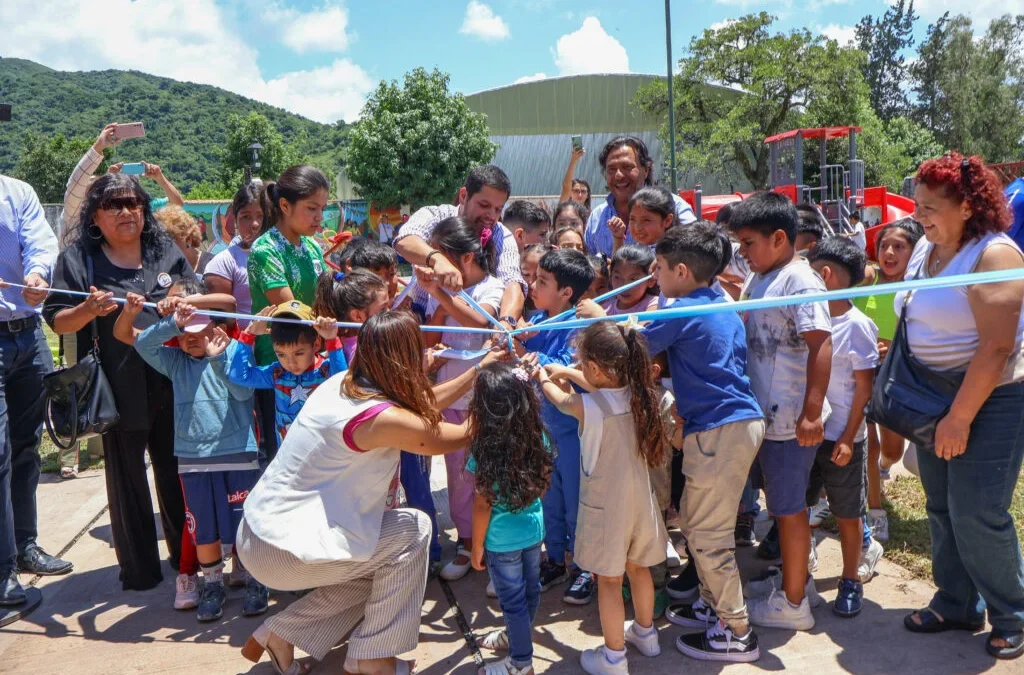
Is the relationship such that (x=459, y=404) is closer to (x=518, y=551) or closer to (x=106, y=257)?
(x=518, y=551)

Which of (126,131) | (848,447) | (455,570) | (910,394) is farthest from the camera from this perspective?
(126,131)

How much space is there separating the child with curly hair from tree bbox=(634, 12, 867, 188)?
35.8m

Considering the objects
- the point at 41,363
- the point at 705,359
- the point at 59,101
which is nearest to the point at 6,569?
the point at 41,363

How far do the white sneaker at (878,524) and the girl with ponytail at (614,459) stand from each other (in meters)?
1.89

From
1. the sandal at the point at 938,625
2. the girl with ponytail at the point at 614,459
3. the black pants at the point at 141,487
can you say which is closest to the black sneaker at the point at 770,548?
the sandal at the point at 938,625

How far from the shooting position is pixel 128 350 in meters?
3.91

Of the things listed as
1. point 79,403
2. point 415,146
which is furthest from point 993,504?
point 415,146

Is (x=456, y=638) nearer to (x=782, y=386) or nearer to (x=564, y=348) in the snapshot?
(x=564, y=348)

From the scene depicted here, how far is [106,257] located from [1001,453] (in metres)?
4.24

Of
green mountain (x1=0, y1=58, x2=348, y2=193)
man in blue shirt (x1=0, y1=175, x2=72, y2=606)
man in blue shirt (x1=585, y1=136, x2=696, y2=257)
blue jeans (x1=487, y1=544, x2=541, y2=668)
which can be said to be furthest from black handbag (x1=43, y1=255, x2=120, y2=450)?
green mountain (x1=0, y1=58, x2=348, y2=193)

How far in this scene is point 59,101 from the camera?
88125 mm

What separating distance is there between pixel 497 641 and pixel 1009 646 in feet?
6.72

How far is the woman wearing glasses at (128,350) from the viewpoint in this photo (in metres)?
3.83

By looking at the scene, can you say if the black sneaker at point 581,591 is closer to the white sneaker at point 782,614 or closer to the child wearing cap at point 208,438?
the white sneaker at point 782,614
